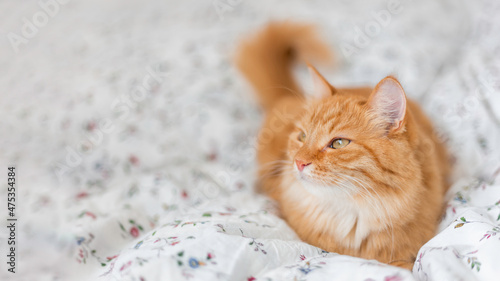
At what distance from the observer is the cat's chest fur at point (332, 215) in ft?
3.98

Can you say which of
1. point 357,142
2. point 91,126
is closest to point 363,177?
point 357,142

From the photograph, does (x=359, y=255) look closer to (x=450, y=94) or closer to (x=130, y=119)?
(x=450, y=94)

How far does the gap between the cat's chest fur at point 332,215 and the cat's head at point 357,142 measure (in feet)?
0.18

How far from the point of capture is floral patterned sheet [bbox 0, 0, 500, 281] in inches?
41.4

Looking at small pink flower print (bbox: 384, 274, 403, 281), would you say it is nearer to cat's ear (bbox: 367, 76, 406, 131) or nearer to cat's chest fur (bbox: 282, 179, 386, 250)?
cat's chest fur (bbox: 282, 179, 386, 250)

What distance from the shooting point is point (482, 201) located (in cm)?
130

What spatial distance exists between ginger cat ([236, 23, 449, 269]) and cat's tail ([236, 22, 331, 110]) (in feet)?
1.81

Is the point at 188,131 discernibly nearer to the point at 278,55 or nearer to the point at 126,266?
the point at 278,55

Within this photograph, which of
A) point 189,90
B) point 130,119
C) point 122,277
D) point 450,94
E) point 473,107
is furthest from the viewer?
point 189,90

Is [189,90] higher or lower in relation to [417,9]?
higher

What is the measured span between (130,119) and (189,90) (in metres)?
0.37

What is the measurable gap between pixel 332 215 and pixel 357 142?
27 cm

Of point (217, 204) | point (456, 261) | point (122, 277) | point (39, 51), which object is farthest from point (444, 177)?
point (39, 51)

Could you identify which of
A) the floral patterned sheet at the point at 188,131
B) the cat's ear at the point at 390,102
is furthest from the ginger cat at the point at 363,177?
the floral patterned sheet at the point at 188,131
